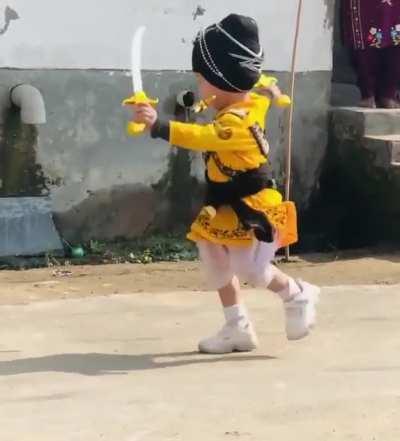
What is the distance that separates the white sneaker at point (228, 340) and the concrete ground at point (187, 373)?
0.21ft

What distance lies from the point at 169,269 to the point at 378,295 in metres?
1.62

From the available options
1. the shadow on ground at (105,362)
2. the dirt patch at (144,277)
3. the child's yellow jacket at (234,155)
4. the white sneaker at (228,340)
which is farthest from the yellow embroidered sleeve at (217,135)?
the dirt patch at (144,277)

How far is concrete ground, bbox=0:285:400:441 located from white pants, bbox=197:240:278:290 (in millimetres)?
346

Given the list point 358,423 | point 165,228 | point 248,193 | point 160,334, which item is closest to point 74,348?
point 160,334

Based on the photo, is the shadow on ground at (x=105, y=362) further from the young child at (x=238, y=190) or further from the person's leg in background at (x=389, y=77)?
the person's leg in background at (x=389, y=77)

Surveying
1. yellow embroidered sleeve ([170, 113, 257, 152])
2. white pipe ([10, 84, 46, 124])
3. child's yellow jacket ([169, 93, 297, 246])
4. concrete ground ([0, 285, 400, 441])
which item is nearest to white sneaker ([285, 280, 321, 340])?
concrete ground ([0, 285, 400, 441])

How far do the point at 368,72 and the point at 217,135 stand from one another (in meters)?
4.09

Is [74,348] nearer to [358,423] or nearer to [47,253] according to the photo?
[358,423]

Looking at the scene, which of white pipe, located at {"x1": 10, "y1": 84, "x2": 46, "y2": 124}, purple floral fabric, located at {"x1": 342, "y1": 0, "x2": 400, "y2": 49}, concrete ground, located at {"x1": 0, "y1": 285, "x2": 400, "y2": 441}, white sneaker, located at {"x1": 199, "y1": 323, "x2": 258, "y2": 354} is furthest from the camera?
purple floral fabric, located at {"x1": 342, "y1": 0, "x2": 400, "y2": 49}

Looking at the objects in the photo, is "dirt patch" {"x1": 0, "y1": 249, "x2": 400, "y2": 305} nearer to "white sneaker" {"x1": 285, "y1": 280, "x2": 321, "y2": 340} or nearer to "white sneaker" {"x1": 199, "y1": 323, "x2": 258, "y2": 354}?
"white sneaker" {"x1": 199, "y1": 323, "x2": 258, "y2": 354}

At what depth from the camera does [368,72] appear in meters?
8.53

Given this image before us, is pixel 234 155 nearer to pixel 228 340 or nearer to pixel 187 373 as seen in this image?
pixel 228 340

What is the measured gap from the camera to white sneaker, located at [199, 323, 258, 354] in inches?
197

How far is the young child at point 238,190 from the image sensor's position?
4.79 m
